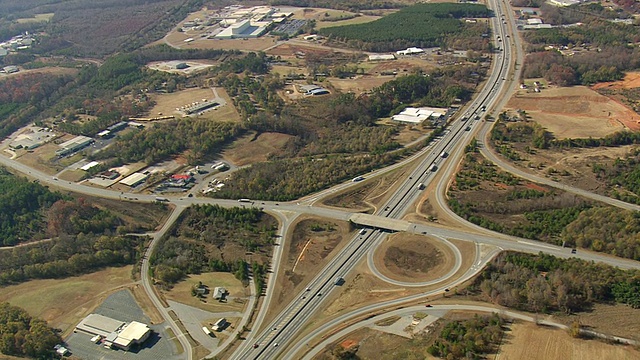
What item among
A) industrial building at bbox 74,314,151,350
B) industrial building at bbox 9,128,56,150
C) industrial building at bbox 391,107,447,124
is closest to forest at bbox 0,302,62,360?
industrial building at bbox 74,314,151,350

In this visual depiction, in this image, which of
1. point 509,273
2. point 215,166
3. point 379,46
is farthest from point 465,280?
point 379,46

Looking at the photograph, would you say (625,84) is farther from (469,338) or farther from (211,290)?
(211,290)

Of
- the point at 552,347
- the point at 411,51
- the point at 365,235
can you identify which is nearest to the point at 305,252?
the point at 365,235

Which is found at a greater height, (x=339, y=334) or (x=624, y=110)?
(x=624, y=110)

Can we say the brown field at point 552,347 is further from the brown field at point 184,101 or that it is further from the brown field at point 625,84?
the brown field at point 625,84

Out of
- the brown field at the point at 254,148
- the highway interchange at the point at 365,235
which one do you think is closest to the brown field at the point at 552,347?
the highway interchange at the point at 365,235

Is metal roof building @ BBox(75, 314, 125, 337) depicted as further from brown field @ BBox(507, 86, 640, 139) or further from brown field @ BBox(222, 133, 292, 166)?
brown field @ BBox(507, 86, 640, 139)

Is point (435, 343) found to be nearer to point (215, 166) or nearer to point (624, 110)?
point (215, 166)
